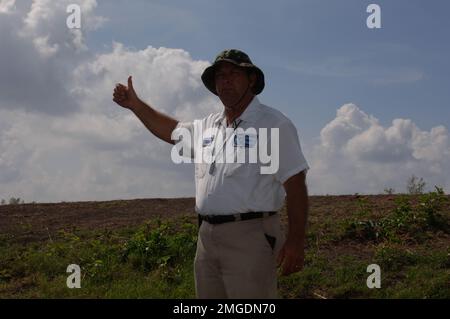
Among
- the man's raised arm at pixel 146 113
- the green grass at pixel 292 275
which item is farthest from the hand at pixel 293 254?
the green grass at pixel 292 275

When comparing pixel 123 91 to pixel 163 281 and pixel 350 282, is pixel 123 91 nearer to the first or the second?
pixel 163 281

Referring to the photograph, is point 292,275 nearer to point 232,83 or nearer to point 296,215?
point 296,215

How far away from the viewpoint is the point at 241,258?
3.97 meters

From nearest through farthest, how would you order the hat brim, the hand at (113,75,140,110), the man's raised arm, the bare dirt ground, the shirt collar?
the shirt collar, the hat brim, the man's raised arm, the hand at (113,75,140,110), the bare dirt ground

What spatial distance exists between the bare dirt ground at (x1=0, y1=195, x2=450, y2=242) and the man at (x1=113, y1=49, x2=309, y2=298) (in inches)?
187

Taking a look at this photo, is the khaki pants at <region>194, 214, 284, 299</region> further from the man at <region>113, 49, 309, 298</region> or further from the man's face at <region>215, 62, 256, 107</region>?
the man's face at <region>215, 62, 256, 107</region>

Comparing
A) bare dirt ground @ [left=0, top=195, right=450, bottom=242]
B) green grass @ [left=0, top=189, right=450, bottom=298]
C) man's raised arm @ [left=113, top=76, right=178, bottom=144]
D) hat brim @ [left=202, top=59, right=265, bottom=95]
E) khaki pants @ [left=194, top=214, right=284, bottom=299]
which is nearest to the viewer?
khaki pants @ [left=194, top=214, right=284, bottom=299]

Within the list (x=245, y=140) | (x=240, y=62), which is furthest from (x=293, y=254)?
(x=240, y=62)

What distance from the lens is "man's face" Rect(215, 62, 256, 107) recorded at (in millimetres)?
4287

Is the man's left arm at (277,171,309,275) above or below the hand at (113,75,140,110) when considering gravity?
below

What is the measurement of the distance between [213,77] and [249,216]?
4.38 ft

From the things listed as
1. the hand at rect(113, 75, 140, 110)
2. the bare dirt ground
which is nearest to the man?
the hand at rect(113, 75, 140, 110)
